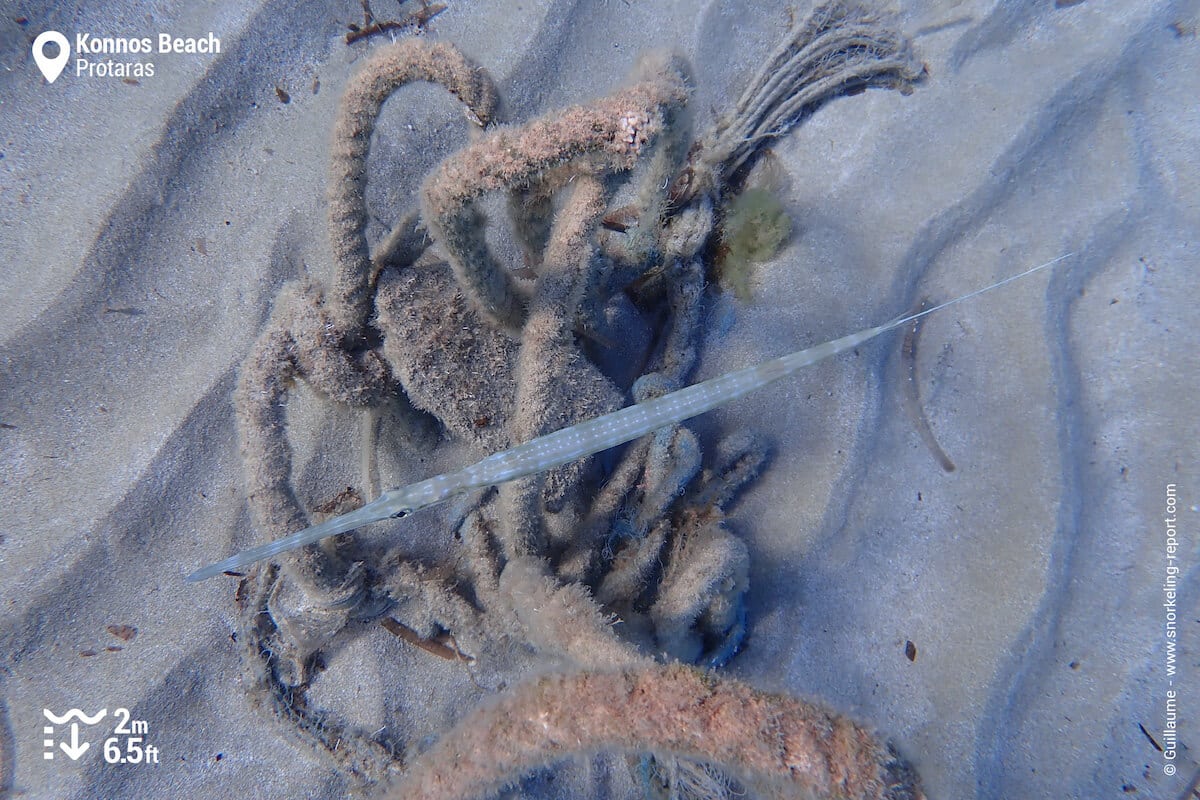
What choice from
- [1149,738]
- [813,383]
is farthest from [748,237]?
[1149,738]

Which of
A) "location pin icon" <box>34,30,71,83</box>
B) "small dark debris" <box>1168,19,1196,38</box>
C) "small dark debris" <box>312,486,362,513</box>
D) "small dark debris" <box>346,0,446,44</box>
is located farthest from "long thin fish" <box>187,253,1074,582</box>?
"location pin icon" <box>34,30,71,83</box>

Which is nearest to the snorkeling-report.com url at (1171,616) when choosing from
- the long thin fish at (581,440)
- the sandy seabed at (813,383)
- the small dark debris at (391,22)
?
the sandy seabed at (813,383)

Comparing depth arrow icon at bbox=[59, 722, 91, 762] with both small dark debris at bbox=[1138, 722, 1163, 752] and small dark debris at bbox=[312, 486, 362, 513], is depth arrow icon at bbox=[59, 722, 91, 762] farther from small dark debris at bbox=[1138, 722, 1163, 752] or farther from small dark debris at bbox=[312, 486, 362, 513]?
small dark debris at bbox=[1138, 722, 1163, 752]

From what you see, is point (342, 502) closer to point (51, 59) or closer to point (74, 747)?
point (74, 747)

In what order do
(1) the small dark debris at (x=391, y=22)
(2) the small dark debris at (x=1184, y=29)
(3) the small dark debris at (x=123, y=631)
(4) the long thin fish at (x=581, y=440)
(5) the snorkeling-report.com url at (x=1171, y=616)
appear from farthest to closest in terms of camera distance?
(1) the small dark debris at (x=391, y=22), (2) the small dark debris at (x=1184, y=29), (3) the small dark debris at (x=123, y=631), (5) the snorkeling-report.com url at (x=1171, y=616), (4) the long thin fish at (x=581, y=440)

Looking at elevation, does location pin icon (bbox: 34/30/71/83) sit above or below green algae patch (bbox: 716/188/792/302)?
above

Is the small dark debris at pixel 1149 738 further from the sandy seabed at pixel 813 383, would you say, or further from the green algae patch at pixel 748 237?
the green algae patch at pixel 748 237
